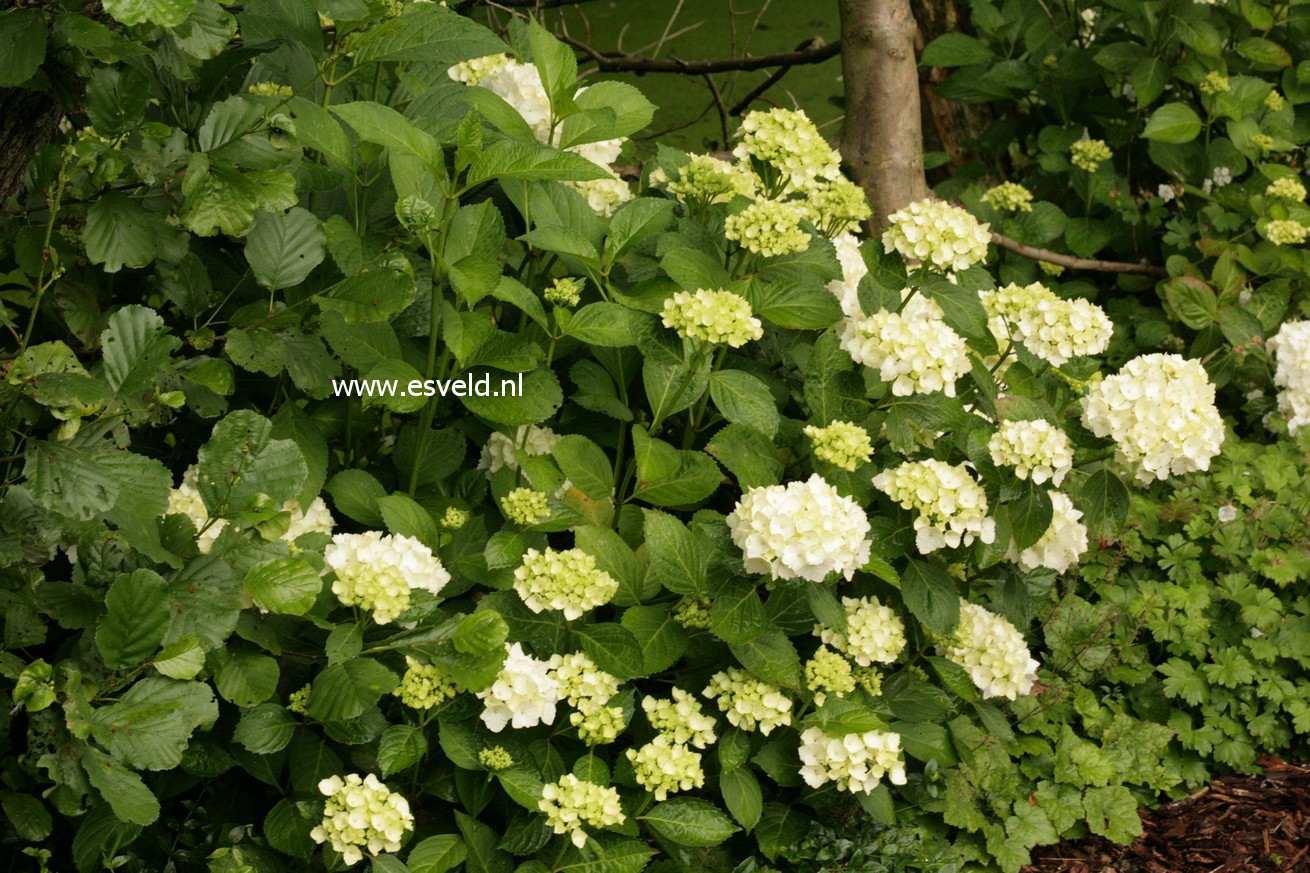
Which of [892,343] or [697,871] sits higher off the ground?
[892,343]

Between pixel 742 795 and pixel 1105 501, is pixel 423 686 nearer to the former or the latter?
pixel 742 795

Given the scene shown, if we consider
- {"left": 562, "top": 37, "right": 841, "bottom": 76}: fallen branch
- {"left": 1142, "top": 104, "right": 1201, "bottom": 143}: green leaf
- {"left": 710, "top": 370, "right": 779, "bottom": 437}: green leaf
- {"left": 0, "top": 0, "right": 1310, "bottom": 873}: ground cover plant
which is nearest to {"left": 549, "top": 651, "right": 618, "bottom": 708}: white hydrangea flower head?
{"left": 0, "top": 0, "right": 1310, "bottom": 873}: ground cover plant

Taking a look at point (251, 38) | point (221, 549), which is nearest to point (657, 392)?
point (221, 549)

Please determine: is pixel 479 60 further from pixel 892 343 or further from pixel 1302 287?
pixel 1302 287

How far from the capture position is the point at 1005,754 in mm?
2545

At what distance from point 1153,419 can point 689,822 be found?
1.02 m

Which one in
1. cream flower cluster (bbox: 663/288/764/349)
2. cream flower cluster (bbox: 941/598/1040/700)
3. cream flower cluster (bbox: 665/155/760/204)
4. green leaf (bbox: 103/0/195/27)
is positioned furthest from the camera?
cream flower cluster (bbox: 941/598/1040/700)

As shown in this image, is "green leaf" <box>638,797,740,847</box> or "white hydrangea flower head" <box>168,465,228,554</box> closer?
"white hydrangea flower head" <box>168,465,228,554</box>

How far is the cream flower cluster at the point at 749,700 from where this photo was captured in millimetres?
2070

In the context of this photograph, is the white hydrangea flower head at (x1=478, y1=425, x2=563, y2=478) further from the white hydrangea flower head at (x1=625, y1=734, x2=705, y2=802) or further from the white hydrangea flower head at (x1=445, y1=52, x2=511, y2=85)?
the white hydrangea flower head at (x1=445, y1=52, x2=511, y2=85)

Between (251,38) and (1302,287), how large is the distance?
9.85 feet

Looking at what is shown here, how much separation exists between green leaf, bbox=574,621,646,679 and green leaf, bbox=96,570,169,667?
0.67m

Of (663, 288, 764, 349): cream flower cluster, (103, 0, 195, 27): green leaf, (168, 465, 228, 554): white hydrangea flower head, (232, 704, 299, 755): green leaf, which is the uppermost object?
(103, 0, 195, 27): green leaf

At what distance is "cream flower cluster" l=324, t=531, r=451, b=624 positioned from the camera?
1.79 m
